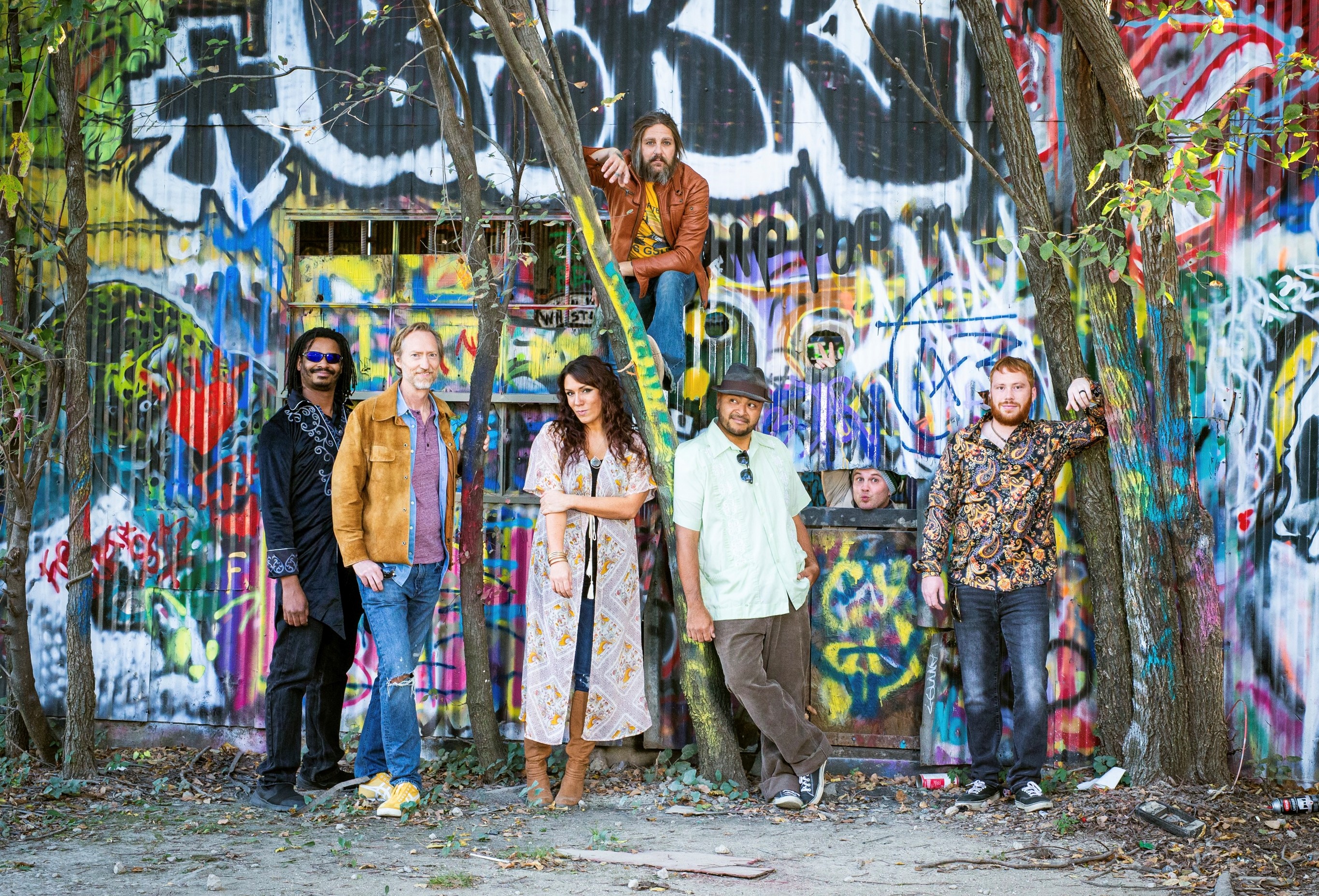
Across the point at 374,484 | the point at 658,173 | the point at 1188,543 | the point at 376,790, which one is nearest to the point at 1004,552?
the point at 1188,543

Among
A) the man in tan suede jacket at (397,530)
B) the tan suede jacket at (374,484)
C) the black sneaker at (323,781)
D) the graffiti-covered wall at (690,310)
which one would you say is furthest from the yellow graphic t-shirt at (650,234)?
the black sneaker at (323,781)

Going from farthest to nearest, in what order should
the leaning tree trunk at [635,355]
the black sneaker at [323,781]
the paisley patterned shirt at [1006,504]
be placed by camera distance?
the black sneaker at [323,781], the paisley patterned shirt at [1006,504], the leaning tree trunk at [635,355]

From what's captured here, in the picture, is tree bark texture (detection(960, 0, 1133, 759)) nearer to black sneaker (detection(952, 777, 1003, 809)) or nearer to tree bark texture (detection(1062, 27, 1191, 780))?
tree bark texture (detection(1062, 27, 1191, 780))

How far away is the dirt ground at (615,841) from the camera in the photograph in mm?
4371

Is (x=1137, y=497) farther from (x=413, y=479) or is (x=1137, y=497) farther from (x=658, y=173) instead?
(x=413, y=479)

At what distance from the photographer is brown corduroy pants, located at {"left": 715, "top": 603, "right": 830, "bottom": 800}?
5449mm

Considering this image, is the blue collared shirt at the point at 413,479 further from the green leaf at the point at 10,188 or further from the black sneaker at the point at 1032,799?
the black sneaker at the point at 1032,799

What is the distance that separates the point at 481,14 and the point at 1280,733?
5007 millimetres

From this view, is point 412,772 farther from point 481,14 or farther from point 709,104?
point 709,104

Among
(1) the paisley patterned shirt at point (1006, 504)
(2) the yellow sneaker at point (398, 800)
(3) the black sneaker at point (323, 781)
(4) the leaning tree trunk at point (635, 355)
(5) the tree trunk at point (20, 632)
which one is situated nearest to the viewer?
(2) the yellow sneaker at point (398, 800)

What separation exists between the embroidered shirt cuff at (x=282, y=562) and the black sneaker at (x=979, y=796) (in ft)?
10.5

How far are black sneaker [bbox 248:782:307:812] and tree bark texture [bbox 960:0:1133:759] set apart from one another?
12.5 feet

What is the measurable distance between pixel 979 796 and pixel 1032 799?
25cm

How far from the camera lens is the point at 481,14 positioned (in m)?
4.96
